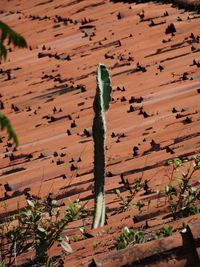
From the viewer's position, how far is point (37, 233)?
3.39 meters

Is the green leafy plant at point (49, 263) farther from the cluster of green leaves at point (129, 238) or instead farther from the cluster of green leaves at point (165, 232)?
the cluster of green leaves at point (165, 232)

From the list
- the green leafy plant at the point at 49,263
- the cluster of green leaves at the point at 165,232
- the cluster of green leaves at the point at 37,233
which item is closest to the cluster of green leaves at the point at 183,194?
the cluster of green leaves at the point at 165,232

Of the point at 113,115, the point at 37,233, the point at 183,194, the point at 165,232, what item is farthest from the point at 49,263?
the point at 113,115

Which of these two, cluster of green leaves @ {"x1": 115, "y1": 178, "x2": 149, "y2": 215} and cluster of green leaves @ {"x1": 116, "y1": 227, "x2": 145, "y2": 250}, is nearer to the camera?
cluster of green leaves @ {"x1": 116, "y1": 227, "x2": 145, "y2": 250}

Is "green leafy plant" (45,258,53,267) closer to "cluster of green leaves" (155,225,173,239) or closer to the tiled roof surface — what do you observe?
the tiled roof surface

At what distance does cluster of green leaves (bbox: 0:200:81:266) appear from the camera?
10.9ft

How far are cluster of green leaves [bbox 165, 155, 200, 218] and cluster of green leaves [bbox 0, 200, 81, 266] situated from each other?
1.35 feet

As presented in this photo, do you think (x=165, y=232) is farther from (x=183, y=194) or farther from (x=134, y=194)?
(x=134, y=194)

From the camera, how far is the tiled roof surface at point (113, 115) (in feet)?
11.0

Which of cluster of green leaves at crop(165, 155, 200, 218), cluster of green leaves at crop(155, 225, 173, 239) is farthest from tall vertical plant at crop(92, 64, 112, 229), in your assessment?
cluster of green leaves at crop(155, 225, 173, 239)

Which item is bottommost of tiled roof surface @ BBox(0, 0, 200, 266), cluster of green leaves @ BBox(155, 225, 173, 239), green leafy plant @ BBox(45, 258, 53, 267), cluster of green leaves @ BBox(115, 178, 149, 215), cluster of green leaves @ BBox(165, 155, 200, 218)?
cluster of green leaves @ BBox(155, 225, 173, 239)

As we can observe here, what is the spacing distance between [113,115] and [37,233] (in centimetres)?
174

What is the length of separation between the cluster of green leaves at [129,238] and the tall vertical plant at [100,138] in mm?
327

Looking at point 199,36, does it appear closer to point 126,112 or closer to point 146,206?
point 126,112
